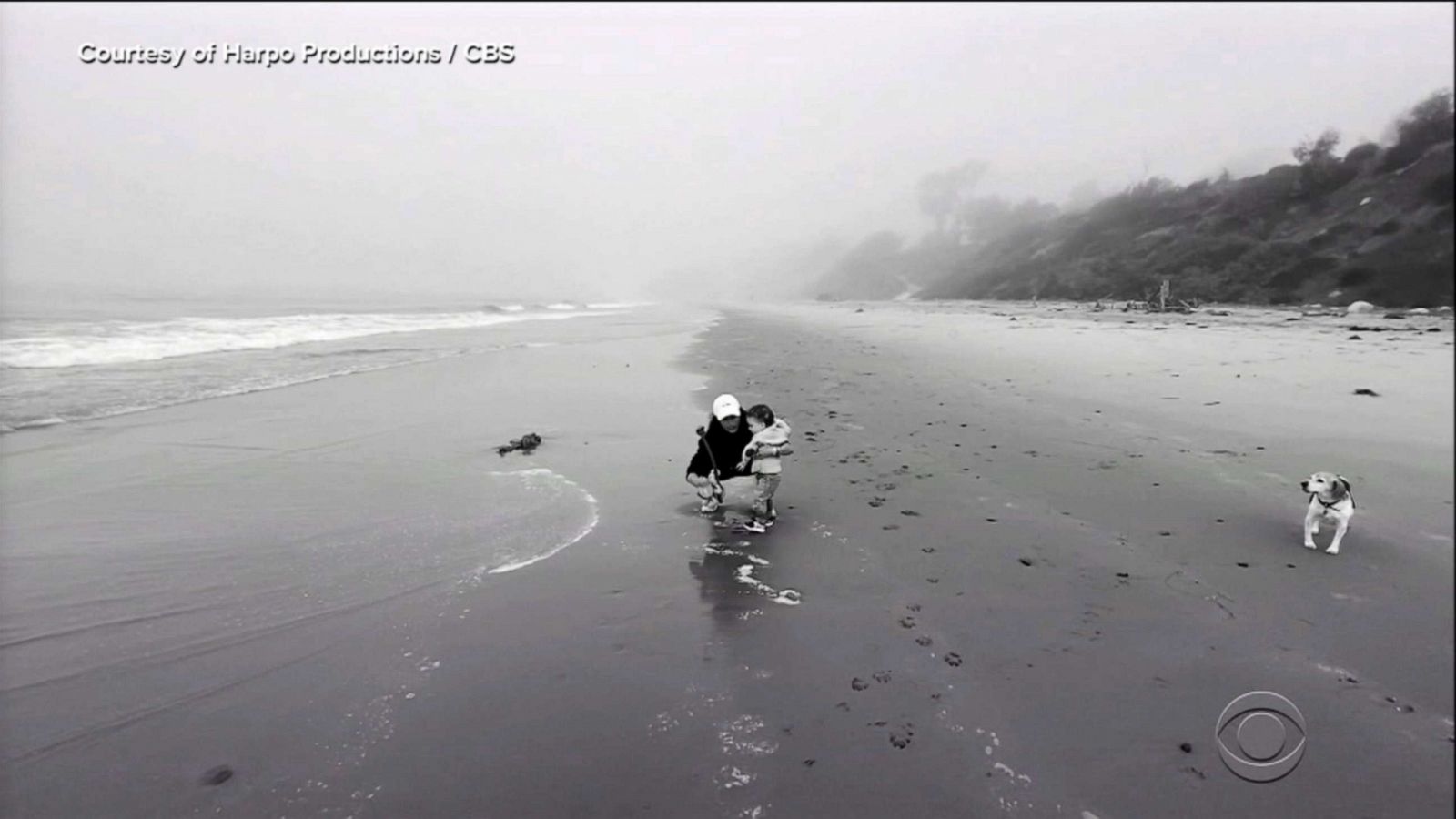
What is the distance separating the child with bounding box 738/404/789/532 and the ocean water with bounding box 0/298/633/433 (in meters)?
11.8

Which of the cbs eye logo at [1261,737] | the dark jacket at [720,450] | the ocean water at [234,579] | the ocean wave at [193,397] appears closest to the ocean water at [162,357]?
the ocean wave at [193,397]

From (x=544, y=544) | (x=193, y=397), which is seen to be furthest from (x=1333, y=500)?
(x=193, y=397)

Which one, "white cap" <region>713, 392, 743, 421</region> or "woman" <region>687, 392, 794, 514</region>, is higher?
"white cap" <region>713, 392, 743, 421</region>

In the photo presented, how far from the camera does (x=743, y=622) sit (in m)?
4.42

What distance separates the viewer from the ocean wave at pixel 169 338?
18000 mm

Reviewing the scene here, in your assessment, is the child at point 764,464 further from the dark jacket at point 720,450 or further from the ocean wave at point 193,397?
the ocean wave at point 193,397

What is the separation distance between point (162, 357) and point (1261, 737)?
25546 mm

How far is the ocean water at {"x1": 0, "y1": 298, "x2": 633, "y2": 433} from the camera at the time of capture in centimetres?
1242

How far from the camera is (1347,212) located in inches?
1094

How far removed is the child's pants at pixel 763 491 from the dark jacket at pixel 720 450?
359 mm

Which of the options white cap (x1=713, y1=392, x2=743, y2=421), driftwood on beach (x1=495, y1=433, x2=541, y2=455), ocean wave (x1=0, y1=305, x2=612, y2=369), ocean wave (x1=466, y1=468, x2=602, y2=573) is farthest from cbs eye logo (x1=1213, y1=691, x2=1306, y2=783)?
ocean wave (x1=0, y1=305, x2=612, y2=369)

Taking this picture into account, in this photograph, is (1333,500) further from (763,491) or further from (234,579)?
(234,579)

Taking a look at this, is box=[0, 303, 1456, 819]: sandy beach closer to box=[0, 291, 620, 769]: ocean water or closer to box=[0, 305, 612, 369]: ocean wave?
box=[0, 291, 620, 769]: ocean water

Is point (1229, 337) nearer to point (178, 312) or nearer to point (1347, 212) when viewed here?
point (1347, 212)
